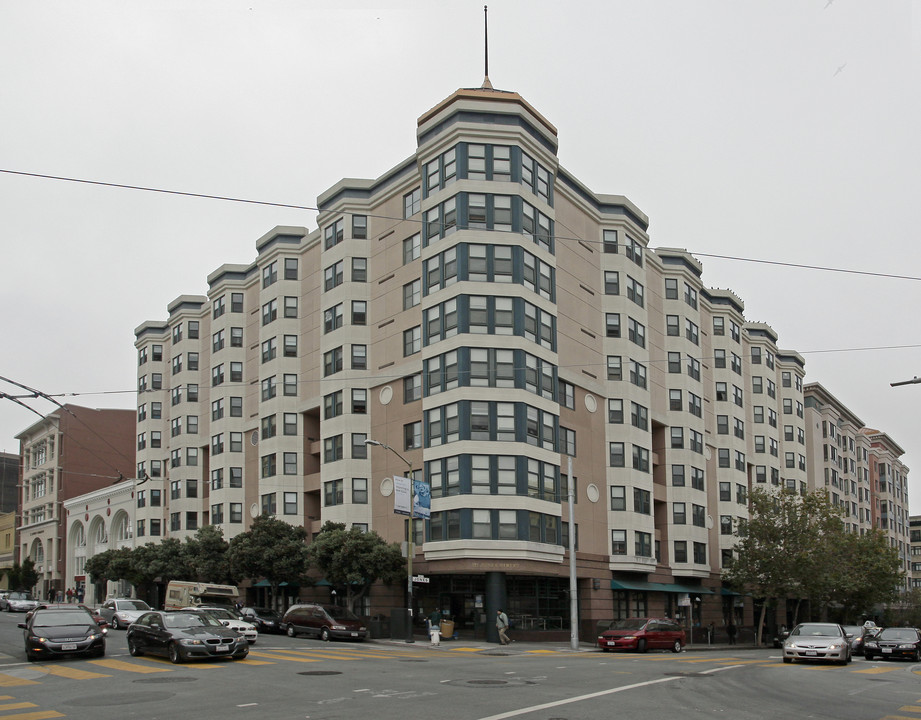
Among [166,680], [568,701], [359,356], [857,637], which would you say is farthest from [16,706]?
[359,356]

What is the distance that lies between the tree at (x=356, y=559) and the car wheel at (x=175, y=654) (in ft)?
69.5

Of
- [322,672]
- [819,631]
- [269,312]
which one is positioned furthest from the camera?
[269,312]

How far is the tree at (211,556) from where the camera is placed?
5766cm

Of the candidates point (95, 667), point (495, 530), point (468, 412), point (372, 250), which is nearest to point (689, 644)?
point (495, 530)

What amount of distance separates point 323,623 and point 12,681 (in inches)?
839

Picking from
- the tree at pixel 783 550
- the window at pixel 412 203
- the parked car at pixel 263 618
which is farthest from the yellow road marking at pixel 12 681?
the tree at pixel 783 550

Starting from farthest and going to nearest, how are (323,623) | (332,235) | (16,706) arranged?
(332,235)
(323,623)
(16,706)

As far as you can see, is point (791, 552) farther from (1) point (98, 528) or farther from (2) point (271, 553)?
(1) point (98, 528)

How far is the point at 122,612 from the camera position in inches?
1754

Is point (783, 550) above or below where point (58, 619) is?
below

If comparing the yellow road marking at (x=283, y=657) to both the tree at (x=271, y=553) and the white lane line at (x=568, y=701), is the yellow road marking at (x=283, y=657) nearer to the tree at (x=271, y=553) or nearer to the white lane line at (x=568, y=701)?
the white lane line at (x=568, y=701)

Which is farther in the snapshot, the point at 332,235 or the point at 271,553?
the point at 332,235

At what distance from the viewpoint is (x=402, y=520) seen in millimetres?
51531

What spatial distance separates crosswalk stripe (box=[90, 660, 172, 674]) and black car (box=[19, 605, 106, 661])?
0.76 m
